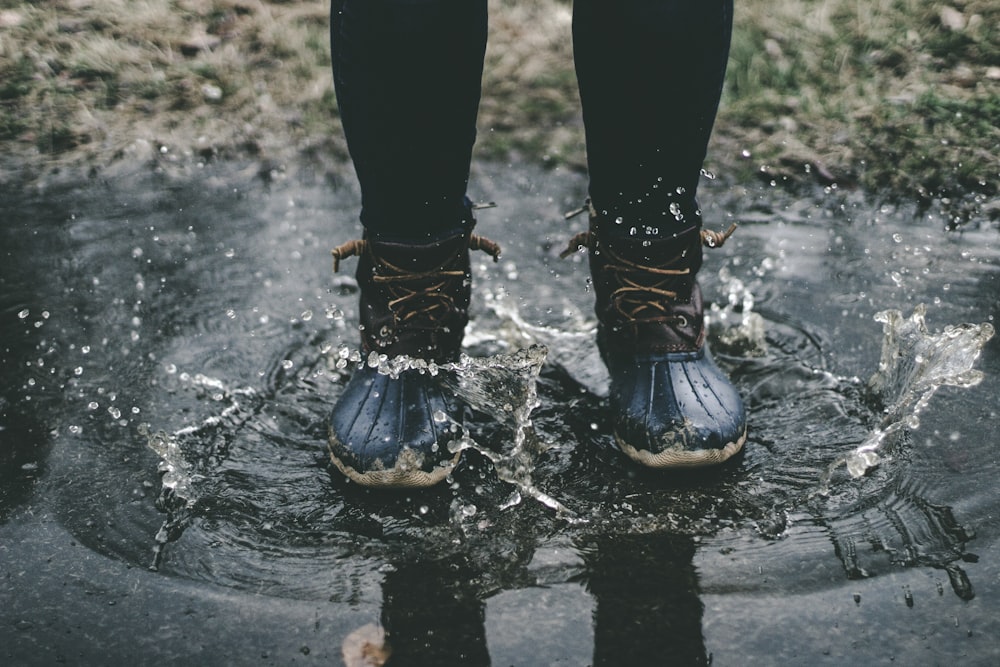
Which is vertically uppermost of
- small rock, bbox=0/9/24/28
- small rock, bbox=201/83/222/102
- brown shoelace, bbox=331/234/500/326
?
small rock, bbox=0/9/24/28

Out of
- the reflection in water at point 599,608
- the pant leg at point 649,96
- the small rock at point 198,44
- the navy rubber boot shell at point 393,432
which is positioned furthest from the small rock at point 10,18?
the reflection in water at point 599,608

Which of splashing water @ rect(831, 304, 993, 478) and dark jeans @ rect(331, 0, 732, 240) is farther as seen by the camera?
splashing water @ rect(831, 304, 993, 478)

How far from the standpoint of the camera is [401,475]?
1.63m

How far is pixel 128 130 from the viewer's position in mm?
3357

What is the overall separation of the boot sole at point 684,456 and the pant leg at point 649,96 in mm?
376

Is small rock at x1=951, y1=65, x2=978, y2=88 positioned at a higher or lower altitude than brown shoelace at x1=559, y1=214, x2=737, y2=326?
higher

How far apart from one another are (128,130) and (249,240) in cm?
105

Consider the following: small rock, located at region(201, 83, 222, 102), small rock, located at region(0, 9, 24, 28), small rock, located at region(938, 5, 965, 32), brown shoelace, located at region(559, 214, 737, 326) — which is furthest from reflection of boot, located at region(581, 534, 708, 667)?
small rock, located at region(0, 9, 24, 28)

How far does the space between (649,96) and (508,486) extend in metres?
0.68

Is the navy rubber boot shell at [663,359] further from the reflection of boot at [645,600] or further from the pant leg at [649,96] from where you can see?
the reflection of boot at [645,600]

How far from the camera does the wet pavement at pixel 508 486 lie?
1374 millimetres

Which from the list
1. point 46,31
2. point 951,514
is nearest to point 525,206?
point 951,514

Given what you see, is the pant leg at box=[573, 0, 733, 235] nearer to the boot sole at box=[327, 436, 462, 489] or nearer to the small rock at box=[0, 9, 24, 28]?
the boot sole at box=[327, 436, 462, 489]

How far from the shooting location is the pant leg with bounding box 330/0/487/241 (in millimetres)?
1467
